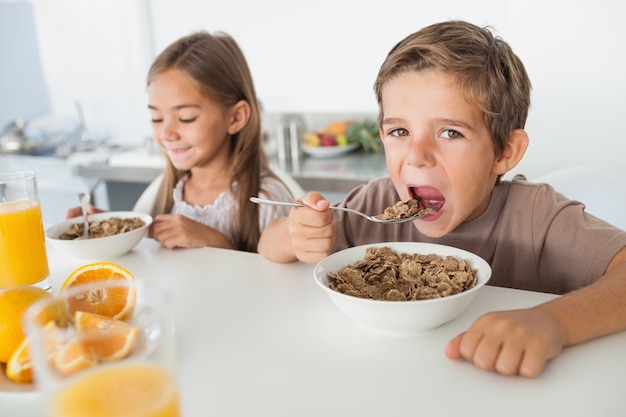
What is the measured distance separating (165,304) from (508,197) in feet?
3.10

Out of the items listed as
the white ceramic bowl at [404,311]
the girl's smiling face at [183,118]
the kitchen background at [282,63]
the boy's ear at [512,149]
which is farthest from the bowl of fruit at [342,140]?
the white ceramic bowl at [404,311]

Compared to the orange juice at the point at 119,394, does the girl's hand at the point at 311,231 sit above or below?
below

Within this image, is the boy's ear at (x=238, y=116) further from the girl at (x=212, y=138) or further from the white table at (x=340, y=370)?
the white table at (x=340, y=370)

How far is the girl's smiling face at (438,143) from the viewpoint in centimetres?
110

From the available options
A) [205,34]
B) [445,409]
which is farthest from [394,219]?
[205,34]

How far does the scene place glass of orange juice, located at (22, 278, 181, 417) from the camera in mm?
423

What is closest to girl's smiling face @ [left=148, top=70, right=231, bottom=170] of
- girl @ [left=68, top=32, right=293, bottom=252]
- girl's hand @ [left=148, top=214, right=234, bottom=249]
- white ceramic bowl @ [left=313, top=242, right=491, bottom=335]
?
girl @ [left=68, top=32, right=293, bottom=252]

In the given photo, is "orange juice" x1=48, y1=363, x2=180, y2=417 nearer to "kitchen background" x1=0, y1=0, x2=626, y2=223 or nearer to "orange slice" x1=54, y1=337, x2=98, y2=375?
"orange slice" x1=54, y1=337, x2=98, y2=375

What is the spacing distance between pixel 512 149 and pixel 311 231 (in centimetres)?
47

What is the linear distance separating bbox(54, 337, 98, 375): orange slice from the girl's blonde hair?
48.6 inches

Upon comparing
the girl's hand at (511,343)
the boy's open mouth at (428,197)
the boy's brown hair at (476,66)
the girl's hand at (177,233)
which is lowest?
the girl's hand at (177,233)

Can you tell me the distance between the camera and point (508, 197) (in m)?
1.24

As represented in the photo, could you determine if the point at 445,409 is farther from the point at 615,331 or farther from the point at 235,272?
the point at 235,272

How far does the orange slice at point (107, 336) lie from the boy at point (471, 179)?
557 mm
